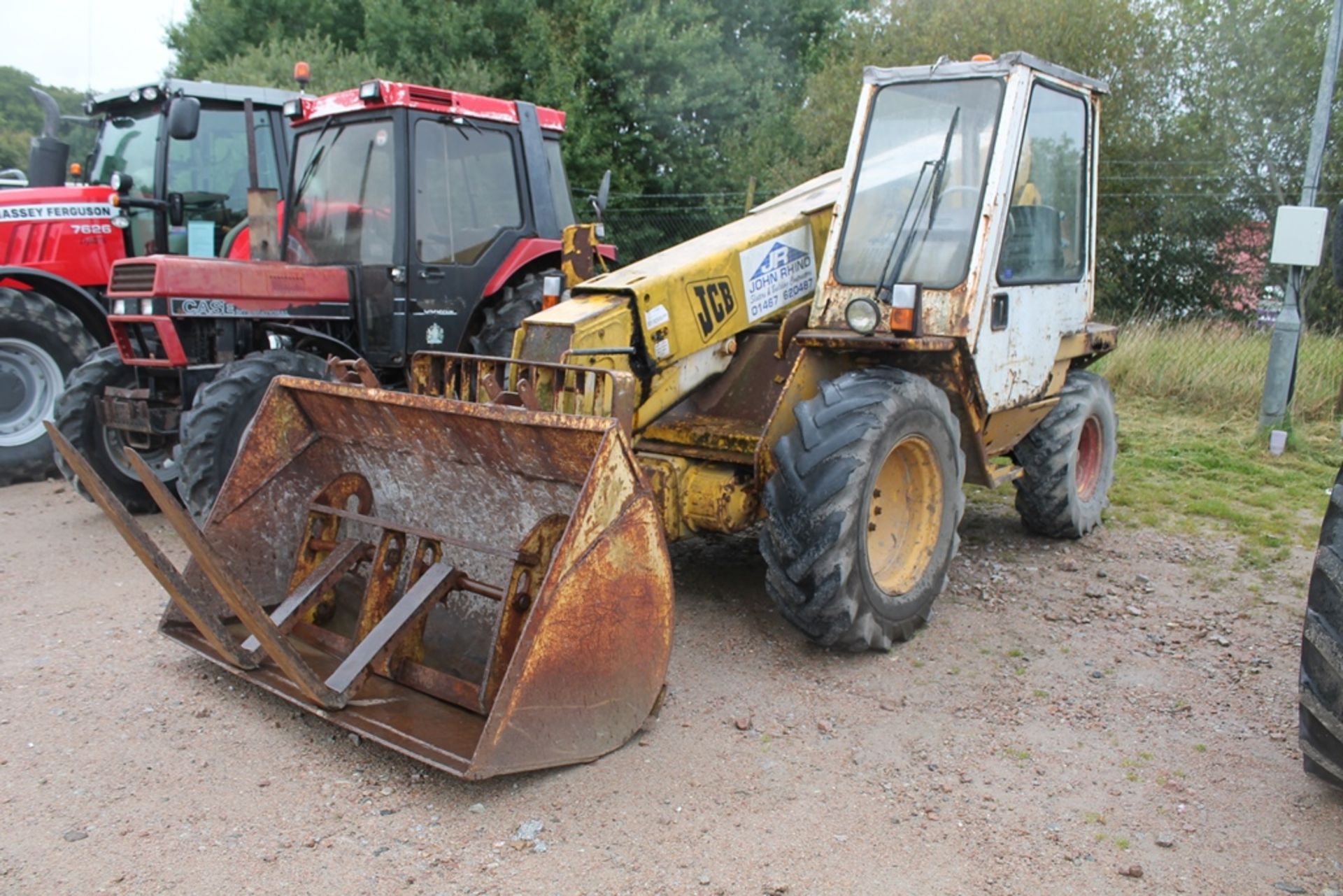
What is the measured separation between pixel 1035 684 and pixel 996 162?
6.98ft

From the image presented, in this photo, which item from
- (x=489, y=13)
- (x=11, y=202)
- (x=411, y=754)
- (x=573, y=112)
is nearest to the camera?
(x=411, y=754)

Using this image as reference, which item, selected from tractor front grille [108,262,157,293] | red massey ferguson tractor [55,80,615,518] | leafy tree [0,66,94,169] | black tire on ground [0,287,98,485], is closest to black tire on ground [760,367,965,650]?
red massey ferguson tractor [55,80,615,518]

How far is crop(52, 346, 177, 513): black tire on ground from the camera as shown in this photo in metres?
6.42

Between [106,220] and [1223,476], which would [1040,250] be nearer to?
[1223,476]

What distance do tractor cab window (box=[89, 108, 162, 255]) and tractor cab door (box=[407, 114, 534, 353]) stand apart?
2.66 meters

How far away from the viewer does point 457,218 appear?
6.77 meters

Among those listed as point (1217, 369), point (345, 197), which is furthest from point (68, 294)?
point (1217, 369)

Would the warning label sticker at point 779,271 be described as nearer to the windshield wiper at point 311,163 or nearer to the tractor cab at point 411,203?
the tractor cab at point 411,203

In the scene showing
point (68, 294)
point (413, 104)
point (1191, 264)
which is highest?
point (413, 104)

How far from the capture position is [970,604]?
511 cm

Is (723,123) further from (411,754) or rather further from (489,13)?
(411,754)

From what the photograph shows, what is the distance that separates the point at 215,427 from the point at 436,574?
7.77ft

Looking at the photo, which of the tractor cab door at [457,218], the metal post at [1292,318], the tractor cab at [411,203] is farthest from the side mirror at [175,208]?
the metal post at [1292,318]

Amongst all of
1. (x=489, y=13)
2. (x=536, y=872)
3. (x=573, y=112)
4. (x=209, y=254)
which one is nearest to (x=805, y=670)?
(x=536, y=872)
